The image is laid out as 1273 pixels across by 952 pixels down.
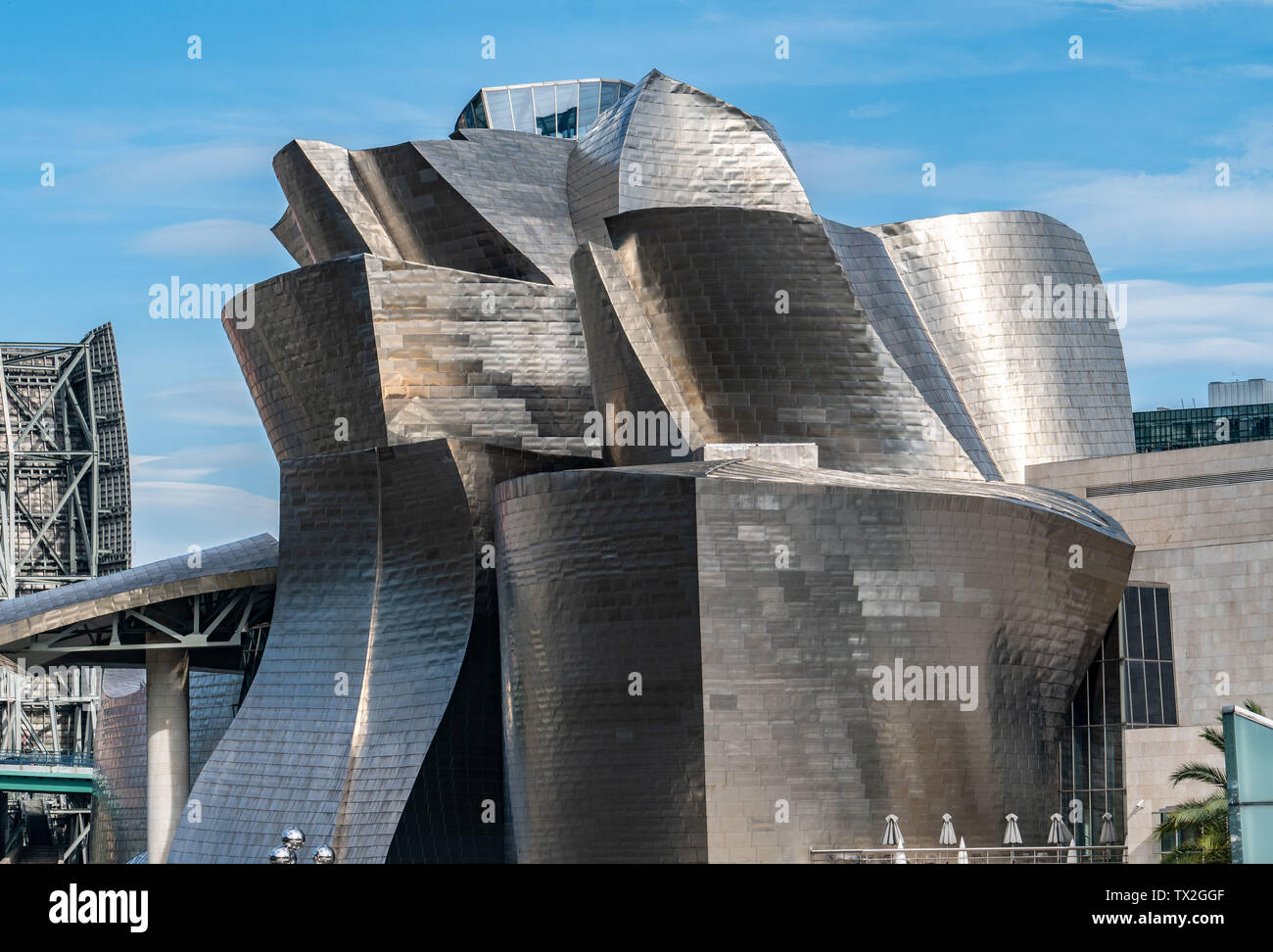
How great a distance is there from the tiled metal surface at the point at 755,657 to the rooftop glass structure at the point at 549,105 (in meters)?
36.5

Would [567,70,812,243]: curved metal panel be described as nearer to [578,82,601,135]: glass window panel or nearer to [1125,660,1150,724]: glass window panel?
[1125,660,1150,724]: glass window panel

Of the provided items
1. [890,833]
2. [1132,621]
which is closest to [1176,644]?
[1132,621]

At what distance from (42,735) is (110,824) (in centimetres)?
5214

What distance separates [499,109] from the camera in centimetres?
7100

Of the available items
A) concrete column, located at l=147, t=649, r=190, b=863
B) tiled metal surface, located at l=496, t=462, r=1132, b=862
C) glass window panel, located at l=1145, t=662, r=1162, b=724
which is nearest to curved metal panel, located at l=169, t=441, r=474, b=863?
tiled metal surface, located at l=496, t=462, r=1132, b=862

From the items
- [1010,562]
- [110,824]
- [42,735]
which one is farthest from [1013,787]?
[42,735]

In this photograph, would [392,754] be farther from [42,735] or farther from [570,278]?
[42,735]

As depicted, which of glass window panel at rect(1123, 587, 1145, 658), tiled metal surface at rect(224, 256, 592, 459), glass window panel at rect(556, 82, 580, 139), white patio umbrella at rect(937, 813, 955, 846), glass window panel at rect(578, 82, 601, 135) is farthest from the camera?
glass window panel at rect(556, 82, 580, 139)

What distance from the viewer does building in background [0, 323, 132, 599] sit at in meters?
106

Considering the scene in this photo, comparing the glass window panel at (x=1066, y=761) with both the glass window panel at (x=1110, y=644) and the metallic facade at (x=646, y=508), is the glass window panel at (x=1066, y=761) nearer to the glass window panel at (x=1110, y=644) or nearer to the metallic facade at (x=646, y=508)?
the metallic facade at (x=646, y=508)

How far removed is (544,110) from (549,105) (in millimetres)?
290

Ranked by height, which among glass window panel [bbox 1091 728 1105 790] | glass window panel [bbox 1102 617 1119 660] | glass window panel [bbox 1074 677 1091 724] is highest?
glass window panel [bbox 1102 617 1119 660]

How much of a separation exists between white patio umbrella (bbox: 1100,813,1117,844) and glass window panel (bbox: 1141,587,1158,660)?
13.0 feet

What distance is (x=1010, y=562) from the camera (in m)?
36.9
